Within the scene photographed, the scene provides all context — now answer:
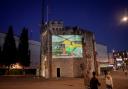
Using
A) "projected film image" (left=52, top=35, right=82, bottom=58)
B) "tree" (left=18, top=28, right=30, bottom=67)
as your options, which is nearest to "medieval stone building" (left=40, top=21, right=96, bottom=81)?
"projected film image" (left=52, top=35, right=82, bottom=58)

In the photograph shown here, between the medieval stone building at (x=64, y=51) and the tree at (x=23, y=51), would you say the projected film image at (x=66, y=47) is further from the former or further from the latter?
the tree at (x=23, y=51)

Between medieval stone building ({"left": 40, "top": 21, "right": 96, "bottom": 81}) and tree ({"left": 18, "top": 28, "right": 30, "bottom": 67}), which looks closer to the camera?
medieval stone building ({"left": 40, "top": 21, "right": 96, "bottom": 81})

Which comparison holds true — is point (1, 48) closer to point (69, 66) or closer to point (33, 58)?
point (33, 58)

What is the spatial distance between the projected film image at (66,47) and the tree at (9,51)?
24463 millimetres

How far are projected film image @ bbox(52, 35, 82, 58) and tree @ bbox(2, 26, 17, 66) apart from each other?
2446cm

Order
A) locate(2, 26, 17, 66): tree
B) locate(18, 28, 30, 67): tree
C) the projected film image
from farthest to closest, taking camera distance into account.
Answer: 1. locate(18, 28, 30, 67): tree
2. locate(2, 26, 17, 66): tree
3. the projected film image

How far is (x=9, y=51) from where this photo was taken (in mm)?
75688

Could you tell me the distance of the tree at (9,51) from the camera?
247ft

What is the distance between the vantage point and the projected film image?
56.2 metres

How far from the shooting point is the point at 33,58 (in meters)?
90.6

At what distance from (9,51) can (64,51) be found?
26340mm

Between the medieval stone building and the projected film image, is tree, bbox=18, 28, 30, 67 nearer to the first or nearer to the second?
the medieval stone building

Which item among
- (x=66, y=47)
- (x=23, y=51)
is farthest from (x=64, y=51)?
(x=23, y=51)

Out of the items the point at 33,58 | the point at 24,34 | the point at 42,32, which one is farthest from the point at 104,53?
the point at 42,32
